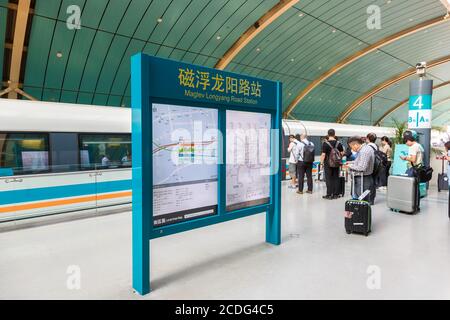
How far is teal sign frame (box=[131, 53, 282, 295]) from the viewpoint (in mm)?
3139

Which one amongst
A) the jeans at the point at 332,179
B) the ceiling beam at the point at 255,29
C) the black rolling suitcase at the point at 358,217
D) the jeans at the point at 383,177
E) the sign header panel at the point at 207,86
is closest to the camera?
the sign header panel at the point at 207,86

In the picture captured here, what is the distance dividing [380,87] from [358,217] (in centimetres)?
3098

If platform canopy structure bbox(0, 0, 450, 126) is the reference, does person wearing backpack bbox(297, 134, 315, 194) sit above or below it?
→ below

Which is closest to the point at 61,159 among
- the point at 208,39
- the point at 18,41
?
the point at 18,41

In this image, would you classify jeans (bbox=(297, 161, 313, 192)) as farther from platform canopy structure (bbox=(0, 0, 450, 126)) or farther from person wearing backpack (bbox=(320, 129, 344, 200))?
platform canopy structure (bbox=(0, 0, 450, 126))

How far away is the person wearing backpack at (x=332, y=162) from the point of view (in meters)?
7.84

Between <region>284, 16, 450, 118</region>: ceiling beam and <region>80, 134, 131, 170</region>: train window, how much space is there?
1905 centimetres

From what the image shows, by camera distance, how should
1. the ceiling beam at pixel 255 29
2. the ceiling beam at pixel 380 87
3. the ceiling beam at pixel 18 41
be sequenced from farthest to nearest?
the ceiling beam at pixel 380 87, the ceiling beam at pixel 255 29, the ceiling beam at pixel 18 41

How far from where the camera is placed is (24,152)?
6516 mm

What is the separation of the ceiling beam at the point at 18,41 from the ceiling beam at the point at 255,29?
395 inches

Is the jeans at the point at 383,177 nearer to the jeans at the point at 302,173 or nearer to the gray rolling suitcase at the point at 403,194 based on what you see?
the jeans at the point at 302,173

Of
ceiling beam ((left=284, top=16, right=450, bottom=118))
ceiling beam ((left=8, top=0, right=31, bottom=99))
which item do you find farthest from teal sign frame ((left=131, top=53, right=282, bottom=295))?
ceiling beam ((left=284, top=16, right=450, bottom=118))

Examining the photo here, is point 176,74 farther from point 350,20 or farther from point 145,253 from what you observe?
point 350,20

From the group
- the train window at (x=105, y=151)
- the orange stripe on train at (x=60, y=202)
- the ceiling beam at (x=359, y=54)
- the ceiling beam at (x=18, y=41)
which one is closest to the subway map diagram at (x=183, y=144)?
the orange stripe on train at (x=60, y=202)
